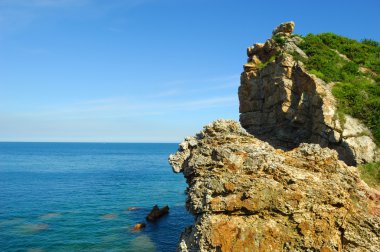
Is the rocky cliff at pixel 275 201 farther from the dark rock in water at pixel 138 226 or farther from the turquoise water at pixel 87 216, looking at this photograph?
the dark rock in water at pixel 138 226

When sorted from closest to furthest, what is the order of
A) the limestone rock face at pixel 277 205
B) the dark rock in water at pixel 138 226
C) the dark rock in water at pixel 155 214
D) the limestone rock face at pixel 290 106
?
1. the limestone rock face at pixel 277 205
2. the limestone rock face at pixel 290 106
3. the dark rock in water at pixel 138 226
4. the dark rock in water at pixel 155 214

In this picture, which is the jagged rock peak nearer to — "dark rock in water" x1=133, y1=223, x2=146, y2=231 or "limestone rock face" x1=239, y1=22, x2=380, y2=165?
"limestone rock face" x1=239, y1=22, x2=380, y2=165

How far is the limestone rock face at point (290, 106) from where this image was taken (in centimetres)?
3828

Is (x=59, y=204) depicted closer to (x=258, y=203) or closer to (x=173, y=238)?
(x=173, y=238)

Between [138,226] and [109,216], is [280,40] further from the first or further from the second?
[109,216]

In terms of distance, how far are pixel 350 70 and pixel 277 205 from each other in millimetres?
34486

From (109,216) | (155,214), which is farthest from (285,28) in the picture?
(109,216)

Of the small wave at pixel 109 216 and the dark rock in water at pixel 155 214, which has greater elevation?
the dark rock in water at pixel 155 214

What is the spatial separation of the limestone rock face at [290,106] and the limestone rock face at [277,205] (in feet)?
46.8

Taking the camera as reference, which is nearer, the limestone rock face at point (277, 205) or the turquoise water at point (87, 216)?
the limestone rock face at point (277, 205)

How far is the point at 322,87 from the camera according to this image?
43125 millimetres

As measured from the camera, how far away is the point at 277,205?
861 inches

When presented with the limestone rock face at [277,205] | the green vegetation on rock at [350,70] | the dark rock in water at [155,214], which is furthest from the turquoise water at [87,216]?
the green vegetation on rock at [350,70]

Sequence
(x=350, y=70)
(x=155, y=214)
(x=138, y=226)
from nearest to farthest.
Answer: (x=138, y=226), (x=350, y=70), (x=155, y=214)
